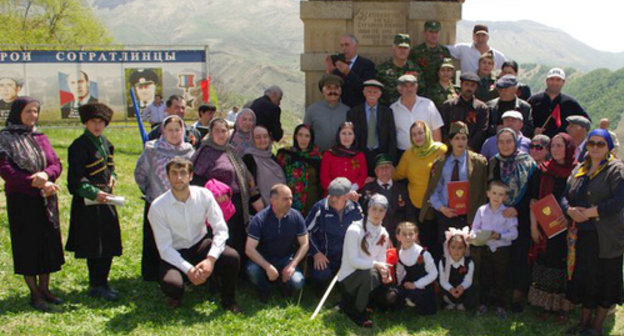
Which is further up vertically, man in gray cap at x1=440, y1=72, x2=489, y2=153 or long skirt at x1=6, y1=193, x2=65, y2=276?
man in gray cap at x1=440, y1=72, x2=489, y2=153

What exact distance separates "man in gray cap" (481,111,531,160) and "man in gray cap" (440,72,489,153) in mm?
316

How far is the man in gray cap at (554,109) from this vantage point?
22.0 feet

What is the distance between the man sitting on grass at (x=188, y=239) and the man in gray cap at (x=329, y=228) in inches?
33.7

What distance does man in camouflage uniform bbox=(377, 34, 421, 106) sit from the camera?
7000mm

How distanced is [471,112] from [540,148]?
0.98 metres

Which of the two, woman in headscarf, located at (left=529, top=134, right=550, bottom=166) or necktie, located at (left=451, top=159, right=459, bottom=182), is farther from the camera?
necktie, located at (left=451, top=159, right=459, bottom=182)

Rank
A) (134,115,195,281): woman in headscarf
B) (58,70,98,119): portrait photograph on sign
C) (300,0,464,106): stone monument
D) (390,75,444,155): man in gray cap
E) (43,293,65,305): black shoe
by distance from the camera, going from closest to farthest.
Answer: (43,293,65,305): black shoe
(134,115,195,281): woman in headscarf
(390,75,444,155): man in gray cap
(300,0,464,106): stone monument
(58,70,98,119): portrait photograph on sign

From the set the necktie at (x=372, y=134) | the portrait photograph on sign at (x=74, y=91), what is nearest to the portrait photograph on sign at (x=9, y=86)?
the portrait photograph on sign at (x=74, y=91)

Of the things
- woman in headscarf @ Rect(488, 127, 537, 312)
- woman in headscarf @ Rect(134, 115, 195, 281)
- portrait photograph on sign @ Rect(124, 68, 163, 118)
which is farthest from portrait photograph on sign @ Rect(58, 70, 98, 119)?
woman in headscarf @ Rect(488, 127, 537, 312)

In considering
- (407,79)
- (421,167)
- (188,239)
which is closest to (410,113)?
(407,79)

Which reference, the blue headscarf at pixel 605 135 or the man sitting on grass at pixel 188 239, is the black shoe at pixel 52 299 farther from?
the blue headscarf at pixel 605 135

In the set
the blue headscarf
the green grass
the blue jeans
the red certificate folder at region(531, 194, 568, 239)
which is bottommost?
the green grass

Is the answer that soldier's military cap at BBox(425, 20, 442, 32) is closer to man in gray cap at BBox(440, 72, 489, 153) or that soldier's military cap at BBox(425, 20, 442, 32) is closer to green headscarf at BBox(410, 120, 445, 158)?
man in gray cap at BBox(440, 72, 489, 153)

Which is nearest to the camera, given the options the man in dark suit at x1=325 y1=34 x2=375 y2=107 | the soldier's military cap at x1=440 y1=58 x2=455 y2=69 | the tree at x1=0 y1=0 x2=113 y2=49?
the soldier's military cap at x1=440 y1=58 x2=455 y2=69
